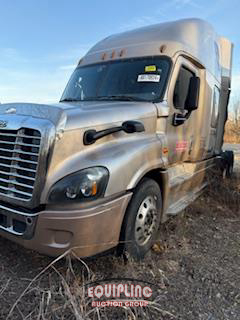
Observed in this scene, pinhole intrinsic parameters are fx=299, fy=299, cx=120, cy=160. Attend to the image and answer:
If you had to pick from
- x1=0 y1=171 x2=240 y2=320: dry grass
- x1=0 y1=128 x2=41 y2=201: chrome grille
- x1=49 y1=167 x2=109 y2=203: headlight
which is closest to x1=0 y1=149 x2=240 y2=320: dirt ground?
x1=0 y1=171 x2=240 y2=320: dry grass

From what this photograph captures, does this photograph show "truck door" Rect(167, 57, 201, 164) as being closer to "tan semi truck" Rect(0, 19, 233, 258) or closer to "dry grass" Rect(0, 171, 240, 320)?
"tan semi truck" Rect(0, 19, 233, 258)

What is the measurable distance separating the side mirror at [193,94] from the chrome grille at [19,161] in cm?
240

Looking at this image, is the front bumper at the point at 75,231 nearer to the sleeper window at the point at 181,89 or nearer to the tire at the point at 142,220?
the tire at the point at 142,220

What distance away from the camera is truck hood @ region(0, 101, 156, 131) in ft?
9.50

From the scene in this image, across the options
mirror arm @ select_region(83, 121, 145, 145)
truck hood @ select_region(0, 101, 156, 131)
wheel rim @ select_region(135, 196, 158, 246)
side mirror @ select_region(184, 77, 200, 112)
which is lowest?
wheel rim @ select_region(135, 196, 158, 246)

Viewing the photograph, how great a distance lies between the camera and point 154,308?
2541 mm

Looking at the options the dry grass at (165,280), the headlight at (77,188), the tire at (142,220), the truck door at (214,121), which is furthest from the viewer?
the truck door at (214,121)

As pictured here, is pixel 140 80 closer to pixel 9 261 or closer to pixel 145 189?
pixel 145 189

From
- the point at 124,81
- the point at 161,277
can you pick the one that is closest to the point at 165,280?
the point at 161,277

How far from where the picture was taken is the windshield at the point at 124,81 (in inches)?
162

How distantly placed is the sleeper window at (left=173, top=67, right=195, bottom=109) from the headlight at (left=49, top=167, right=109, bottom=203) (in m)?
→ 2.04

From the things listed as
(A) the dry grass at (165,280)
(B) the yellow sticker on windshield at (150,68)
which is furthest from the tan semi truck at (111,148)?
(A) the dry grass at (165,280)

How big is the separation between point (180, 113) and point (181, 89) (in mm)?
344

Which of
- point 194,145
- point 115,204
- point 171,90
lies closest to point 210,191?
point 194,145
